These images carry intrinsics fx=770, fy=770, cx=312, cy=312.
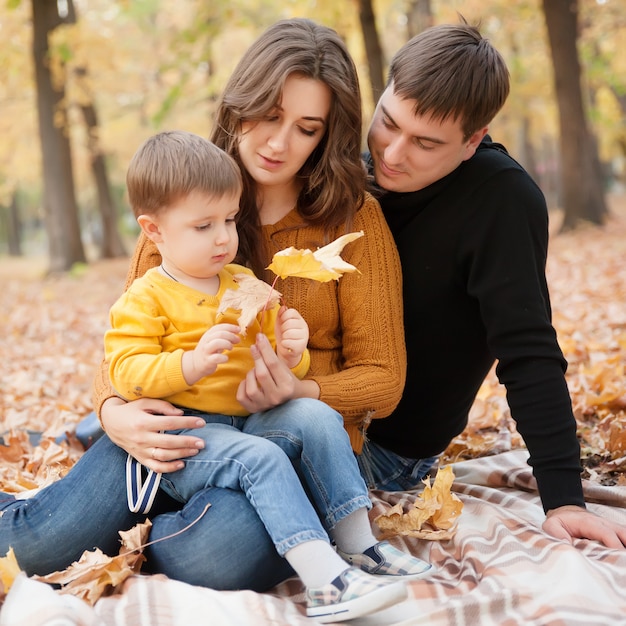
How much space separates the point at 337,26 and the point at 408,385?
9.80 meters

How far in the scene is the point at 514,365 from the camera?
237cm

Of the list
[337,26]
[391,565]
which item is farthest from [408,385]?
[337,26]

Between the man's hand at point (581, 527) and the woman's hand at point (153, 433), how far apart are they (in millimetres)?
1077

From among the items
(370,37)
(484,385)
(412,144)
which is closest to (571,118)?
(370,37)

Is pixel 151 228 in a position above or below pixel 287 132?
below

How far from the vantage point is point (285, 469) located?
6.72ft

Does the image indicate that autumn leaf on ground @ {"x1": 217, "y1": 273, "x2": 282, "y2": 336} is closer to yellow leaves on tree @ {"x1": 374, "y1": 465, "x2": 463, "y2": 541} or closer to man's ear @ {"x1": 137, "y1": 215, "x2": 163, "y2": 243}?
man's ear @ {"x1": 137, "y1": 215, "x2": 163, "y2": 243}

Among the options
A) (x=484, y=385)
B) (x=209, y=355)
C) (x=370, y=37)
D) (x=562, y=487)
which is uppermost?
(x=370, y=37)

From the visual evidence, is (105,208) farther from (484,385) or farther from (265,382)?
(265,382)

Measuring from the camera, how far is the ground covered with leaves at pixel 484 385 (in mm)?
3205

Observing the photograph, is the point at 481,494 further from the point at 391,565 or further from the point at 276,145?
the point at 276,145

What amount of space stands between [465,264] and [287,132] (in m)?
0.71

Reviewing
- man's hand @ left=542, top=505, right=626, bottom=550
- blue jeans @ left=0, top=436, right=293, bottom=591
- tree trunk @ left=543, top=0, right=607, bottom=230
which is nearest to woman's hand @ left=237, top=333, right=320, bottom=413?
blue jeans @ left=0, top=436, right=293, bottom=591

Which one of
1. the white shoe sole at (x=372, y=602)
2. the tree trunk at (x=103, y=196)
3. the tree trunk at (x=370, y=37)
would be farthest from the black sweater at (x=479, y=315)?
the tree trunk at (x=103, y=196)
